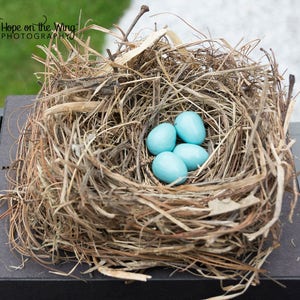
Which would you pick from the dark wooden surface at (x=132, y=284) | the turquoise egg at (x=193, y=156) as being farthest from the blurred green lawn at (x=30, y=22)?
the dark wooden surface at (x=132, y=284)

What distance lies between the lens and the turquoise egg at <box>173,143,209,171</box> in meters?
1.38

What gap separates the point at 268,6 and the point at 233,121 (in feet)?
5.39

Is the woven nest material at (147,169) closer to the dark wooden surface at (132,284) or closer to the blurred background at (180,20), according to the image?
the dark wooden surface at (132,284)

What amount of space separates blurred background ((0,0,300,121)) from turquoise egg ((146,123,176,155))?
1.20m

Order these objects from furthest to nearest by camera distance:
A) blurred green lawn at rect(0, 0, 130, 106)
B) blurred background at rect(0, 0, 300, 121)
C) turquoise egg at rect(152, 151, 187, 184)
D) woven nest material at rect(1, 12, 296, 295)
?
1. blurred background at rect(0, 0, 300, 121)
2. blurred green lawn at rect(0, 0, 130, 106)
3. turquoise egg at rect(152, 151, 187, 184)
4. woven nest material at rect(1, 12, 296, 295)

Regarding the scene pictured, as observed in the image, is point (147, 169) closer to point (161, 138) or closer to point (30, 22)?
point (161, 138)

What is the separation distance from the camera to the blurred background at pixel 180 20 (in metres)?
2.60

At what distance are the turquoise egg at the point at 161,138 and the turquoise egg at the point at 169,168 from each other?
0.13 ft

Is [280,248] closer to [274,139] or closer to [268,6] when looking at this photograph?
[274,139]

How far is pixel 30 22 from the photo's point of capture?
273 centimetres

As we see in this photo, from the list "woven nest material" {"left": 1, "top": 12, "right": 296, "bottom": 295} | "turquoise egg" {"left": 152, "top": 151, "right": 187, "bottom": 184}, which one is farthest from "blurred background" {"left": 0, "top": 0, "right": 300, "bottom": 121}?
"turquoise egg" {"left": 152, "top": 151, "right": 187, "bottom": 184}

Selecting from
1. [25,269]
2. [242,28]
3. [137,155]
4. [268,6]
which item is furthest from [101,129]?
[268,6]

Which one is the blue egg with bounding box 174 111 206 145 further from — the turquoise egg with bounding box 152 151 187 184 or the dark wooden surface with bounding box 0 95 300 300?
the dark wooden surface with bounding box 0 95 300 300

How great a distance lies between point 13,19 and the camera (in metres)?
2.76
